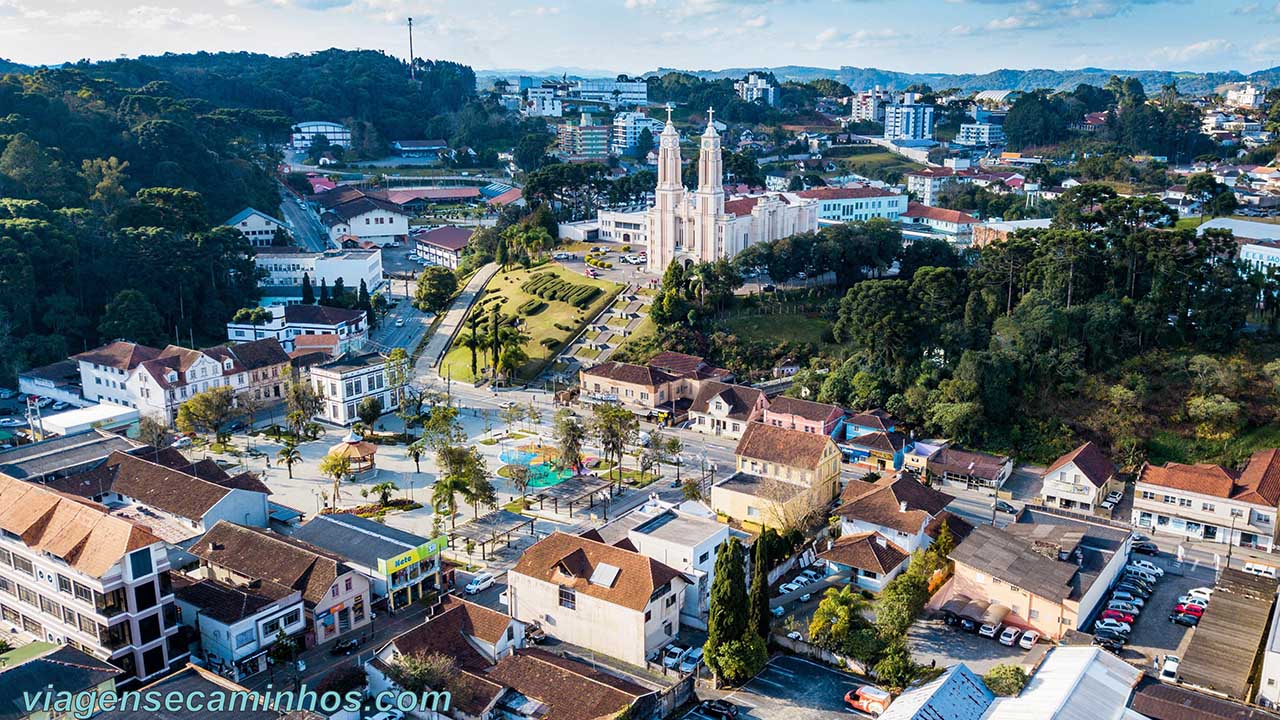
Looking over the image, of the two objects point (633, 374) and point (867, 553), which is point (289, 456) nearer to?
point (633, 374)

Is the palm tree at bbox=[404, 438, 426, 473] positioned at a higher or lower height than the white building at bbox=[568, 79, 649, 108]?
lower

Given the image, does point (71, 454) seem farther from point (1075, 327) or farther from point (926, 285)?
point (1075, 327)

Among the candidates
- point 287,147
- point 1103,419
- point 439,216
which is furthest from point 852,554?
point 287,147

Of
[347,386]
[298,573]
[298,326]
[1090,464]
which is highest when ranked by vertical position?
[298,326]

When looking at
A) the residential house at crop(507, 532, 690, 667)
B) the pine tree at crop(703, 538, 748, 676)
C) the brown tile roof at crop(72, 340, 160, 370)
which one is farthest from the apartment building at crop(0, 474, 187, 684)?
the brown tile roof at crop(72, 340, 160, 370)

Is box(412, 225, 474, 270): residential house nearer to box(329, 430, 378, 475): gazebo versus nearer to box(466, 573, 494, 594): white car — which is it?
box(329, 430, 378, 475): gazebo

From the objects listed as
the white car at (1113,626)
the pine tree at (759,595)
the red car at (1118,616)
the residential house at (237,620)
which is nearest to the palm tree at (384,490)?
the residential house at (237,620)

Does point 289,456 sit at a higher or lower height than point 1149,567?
higher

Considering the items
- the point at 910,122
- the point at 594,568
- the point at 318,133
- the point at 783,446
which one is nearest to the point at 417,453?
the point at 783,446
